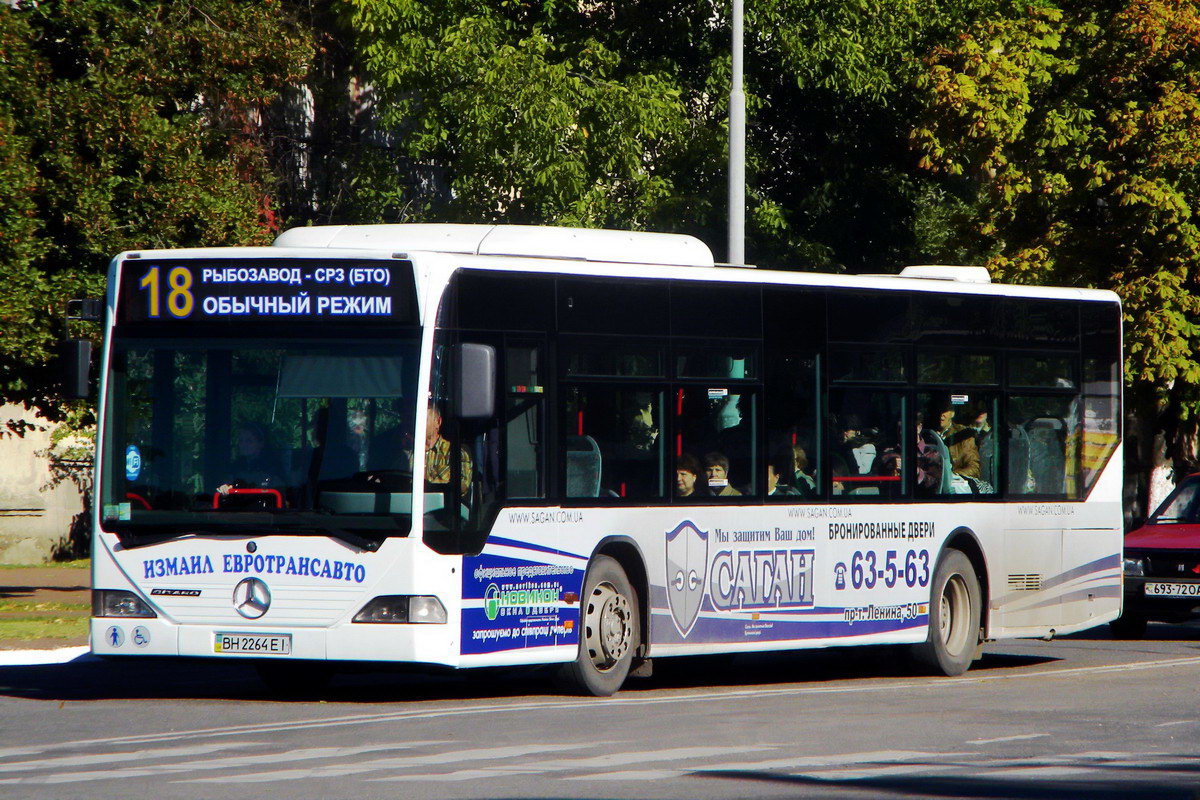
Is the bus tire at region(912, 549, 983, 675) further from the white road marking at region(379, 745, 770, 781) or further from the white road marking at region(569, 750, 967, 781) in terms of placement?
the white road marking at region(379, 745, 770, 781)

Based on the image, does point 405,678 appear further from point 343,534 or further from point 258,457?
point 258,457

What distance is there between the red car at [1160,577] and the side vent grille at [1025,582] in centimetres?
396

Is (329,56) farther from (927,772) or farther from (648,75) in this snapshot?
(927,772)

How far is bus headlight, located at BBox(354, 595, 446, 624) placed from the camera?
40.5 ft

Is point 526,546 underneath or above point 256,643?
above

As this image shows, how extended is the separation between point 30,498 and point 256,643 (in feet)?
63.7

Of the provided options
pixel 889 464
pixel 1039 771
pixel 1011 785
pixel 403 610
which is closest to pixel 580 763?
pixel 1011 785

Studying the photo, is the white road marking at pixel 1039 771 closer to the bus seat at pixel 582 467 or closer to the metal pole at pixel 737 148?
the bus seat at pixel 582 467

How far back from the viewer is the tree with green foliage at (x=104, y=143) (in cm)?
1972

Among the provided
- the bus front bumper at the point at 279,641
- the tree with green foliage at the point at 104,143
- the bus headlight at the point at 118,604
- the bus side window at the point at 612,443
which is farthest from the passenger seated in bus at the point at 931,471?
the tree with green foliage at the point at 104,143

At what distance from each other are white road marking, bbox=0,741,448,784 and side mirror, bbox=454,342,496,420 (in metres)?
2.22

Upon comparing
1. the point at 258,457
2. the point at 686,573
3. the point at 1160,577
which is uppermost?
the point at 258,457

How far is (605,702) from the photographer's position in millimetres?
13297

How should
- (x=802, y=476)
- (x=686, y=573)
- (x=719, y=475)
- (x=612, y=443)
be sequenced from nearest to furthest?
(x=612, y=443) < (x=686, y=573) < (x=719, y=475) < (x=802, y=476)
